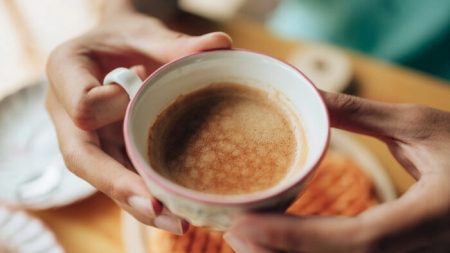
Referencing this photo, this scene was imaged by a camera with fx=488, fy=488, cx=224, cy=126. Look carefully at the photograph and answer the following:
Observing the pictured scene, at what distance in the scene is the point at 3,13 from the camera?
4.45 ft

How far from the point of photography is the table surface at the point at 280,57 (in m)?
0.76

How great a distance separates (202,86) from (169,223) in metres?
0.17

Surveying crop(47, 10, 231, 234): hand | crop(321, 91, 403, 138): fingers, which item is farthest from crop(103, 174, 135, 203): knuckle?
crop(321, 91, 403, 138): fingers

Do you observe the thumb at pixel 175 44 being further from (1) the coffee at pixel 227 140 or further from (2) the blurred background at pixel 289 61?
(2) the blurred background at pixel 289 61

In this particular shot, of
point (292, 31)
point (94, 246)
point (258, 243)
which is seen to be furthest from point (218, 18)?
point (258, 243)

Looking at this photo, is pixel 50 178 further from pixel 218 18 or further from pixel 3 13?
pixel 3 13

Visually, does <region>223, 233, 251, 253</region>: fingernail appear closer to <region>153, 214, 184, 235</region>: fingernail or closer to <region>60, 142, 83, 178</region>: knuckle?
<region>153, 214, 184, 235</region>: fingernail

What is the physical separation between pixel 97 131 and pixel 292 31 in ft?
2.12

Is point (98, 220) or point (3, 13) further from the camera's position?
point (3, 13)

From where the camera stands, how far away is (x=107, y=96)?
590mm

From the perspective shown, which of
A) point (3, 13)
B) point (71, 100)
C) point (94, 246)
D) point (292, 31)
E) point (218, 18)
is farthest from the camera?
point (3, 13)

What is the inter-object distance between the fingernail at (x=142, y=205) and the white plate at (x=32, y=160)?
0.25 meters

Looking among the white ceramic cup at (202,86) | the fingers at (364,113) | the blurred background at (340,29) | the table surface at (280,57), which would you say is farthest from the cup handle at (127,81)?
the blurred background at (340,29)

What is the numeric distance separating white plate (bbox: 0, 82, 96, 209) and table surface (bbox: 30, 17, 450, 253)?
31 mm
